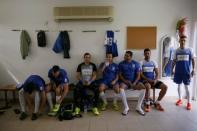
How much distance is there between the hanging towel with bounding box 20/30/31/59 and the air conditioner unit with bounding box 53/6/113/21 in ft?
2.53

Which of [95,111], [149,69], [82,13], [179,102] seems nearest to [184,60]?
[149,69]

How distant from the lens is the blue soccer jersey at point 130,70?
4266mm

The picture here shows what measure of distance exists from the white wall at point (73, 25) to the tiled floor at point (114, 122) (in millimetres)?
1322

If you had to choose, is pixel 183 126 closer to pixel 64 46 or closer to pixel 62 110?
pixel 62 110

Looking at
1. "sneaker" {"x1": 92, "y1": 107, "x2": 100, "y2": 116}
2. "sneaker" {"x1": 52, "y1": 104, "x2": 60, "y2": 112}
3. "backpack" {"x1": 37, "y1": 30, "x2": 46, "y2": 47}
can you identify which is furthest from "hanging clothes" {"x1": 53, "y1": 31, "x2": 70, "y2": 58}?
"sneaker" {"x1": 92, "y1": 107, "x2": 100, "y2": 116}

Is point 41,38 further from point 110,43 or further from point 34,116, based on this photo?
point 34,116

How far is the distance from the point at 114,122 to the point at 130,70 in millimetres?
1198

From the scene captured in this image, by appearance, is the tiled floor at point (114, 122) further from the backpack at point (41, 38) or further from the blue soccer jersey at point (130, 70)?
the backpack at point (41, 38)

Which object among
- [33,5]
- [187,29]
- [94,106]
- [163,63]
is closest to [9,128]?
[94,106]

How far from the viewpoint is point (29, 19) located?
4.62m

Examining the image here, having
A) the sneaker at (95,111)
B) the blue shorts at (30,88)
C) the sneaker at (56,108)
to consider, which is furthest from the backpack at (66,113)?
the blue shorts at (30,88)

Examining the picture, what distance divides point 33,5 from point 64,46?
44.6 inches

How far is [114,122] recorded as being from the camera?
11.6 feet

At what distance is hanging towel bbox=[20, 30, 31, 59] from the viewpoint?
461 centimetres
